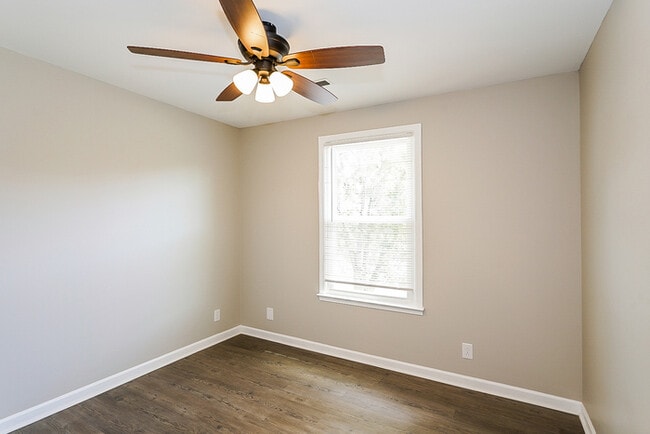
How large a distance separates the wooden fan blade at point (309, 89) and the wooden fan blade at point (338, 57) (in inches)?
3.7

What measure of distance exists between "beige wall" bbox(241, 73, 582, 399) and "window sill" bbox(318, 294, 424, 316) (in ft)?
0.17

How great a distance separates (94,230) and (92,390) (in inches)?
49.4

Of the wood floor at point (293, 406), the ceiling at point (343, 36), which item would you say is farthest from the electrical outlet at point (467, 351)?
the ceiling at point (343, 36)

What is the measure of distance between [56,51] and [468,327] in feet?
12.0

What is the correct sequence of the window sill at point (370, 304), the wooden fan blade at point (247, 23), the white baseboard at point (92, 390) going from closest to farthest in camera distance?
the wooden fan blade at point (247, 23) < the white baseboard at point (92, 390) < the window sill at point (370, 304)

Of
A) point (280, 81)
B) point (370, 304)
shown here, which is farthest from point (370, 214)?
point (280, 81)

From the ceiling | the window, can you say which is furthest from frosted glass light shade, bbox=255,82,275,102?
the window

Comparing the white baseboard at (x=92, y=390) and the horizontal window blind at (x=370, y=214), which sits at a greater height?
the horizontal window blind at (x=370, y=214)

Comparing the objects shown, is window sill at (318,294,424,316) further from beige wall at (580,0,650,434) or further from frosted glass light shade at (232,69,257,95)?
frosted glass light shade at (232,69,257,95)

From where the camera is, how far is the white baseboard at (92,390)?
7.37 ft

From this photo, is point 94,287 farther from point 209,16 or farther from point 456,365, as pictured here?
point 456,365

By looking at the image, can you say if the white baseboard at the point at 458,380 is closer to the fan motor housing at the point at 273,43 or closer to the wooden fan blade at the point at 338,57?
the wooden fan blade at the point at 338,57

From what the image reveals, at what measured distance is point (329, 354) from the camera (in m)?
3.45

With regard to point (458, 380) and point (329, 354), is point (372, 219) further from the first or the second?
point (458, 380)
